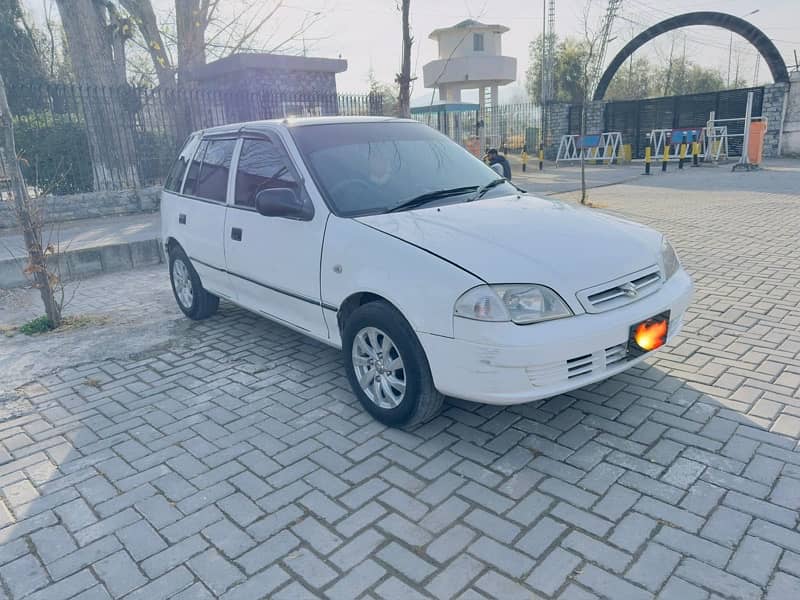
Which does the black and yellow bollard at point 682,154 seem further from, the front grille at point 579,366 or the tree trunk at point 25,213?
the tree trunk at point 25,213

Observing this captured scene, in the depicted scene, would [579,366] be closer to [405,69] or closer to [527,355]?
[527,355]

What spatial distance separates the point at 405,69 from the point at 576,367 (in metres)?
9.00

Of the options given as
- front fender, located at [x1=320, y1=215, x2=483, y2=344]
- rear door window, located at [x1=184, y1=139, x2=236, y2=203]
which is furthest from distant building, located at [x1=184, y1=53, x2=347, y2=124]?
front fender, located at [x1=320, y1=215, x2=483, y2=344]

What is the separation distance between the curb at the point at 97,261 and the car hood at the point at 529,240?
20.1 ft

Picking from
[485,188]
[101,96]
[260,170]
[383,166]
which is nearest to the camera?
[383,166]

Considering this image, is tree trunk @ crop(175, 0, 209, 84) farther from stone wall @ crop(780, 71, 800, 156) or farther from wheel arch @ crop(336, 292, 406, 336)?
stone wall @ crop(780, 71, 800, 156)

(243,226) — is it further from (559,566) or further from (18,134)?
(18,134)

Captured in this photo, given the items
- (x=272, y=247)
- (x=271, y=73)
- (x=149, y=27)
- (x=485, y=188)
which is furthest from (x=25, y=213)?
(x=149, y=27)

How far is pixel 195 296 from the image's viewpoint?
18.3 ft

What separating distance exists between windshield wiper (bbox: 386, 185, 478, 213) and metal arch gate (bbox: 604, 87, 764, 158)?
70.9ft

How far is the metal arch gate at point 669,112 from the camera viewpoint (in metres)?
22.1

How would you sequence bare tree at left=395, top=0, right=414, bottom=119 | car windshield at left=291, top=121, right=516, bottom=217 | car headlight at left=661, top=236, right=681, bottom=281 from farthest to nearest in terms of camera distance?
1. bare tree at left=395, top=0, right=414, bottom=119
2. car windshield at left=291, top=121, right=516, bottom=217
3. car headlight at left=661, top=236, right=681, bottom=281

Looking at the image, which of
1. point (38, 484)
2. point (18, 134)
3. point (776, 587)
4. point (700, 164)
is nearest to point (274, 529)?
point (38, 484)

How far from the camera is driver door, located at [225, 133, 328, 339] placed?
385cm
